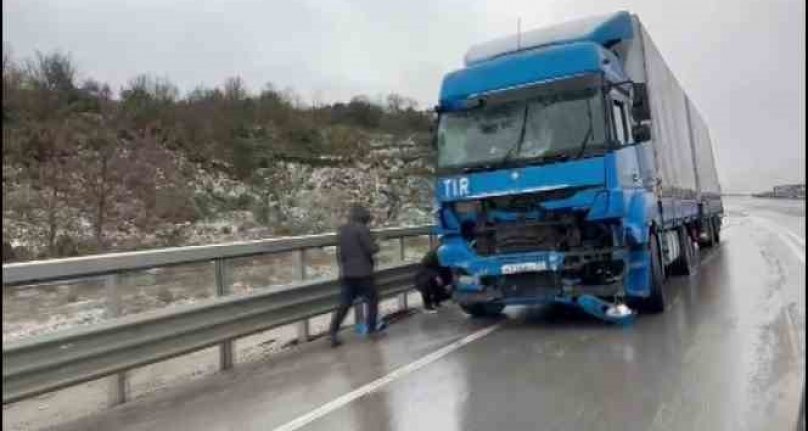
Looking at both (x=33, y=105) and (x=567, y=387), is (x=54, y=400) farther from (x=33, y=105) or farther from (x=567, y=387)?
(x=33, y=105)

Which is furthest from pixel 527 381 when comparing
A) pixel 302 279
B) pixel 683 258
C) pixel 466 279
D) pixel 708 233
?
pixel 708 233

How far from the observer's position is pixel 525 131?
10.0 meters

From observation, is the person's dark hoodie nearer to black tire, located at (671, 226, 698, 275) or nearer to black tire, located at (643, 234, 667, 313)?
black tire, located at (643, 234, 667, 313)

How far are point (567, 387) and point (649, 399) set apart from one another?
0.74 metres

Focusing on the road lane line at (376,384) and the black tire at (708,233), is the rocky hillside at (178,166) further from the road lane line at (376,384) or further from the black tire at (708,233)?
the black tire at (708,233)

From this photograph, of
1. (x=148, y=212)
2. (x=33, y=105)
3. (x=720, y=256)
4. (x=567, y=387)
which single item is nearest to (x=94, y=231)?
(x=148, y=212)

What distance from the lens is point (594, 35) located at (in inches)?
441

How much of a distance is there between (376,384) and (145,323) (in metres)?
1.97

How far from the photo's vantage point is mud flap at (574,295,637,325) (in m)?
9.69

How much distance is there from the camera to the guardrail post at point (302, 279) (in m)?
10.4

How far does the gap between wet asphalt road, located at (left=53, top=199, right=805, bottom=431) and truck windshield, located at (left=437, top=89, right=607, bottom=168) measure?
1.99 meters

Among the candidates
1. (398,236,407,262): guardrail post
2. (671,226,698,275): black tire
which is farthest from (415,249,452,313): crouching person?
(671,226,698,275): black tire

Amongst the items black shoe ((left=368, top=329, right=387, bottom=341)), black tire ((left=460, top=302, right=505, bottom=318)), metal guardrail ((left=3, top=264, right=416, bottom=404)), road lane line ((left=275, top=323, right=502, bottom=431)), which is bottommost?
black shoe ((left=368, top=329, right=387, bottom=341))

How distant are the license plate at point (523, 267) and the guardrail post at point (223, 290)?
10.4ft
